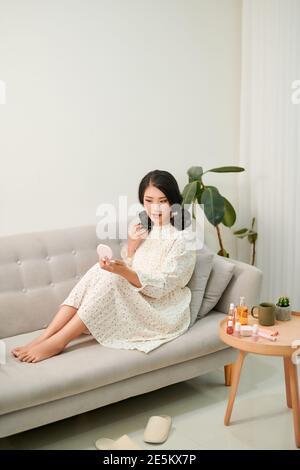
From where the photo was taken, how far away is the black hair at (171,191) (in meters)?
2.95

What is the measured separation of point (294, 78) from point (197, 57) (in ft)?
2.11

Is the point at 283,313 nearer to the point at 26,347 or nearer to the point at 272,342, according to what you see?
the point at 272,342

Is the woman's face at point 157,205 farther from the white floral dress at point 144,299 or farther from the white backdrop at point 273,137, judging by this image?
the white backdrop at point 273,137

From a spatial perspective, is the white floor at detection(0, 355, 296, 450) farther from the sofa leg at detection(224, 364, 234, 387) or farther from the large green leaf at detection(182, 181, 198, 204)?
the large green leaf at detection(182, 181, 198, 204)

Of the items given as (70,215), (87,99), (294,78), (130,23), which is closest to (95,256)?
(70,215)

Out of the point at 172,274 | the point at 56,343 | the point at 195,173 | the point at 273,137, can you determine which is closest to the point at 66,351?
the point at 56,343

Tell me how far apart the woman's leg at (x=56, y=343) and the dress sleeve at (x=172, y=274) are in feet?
1.10

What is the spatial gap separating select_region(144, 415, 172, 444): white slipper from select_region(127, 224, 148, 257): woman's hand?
2.96ft

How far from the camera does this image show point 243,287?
9.71ft

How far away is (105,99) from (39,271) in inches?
44.0

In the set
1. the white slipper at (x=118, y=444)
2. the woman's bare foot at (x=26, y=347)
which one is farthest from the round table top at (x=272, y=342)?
the woman's bare foot at (x=26, y=347)

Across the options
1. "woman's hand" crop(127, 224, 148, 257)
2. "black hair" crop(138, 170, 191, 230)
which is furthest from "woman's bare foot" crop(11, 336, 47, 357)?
"black hair" crop(138, 170, 191, 230)

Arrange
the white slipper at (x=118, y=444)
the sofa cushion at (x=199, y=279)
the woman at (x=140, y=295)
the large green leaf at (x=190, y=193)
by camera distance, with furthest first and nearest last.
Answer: the large green leaf at (x=190, y=193), the sofa cushion at (x=199, y=279), the woman at (x=140, y=295), the white slipper at (x=118, y=444)
